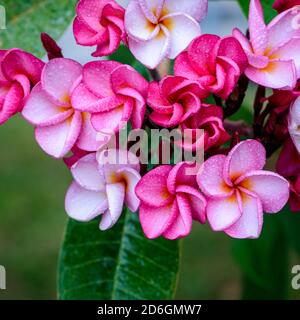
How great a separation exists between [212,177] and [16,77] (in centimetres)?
24

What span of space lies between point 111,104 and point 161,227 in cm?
14

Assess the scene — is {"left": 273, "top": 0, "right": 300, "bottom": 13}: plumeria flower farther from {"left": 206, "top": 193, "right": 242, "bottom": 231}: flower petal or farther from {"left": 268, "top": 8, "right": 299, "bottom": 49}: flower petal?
{"left": 206, "top": 193, "right": 242, "bottom": 231}: flower petal

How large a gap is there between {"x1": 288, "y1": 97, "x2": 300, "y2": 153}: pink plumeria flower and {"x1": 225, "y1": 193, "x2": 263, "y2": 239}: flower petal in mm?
78

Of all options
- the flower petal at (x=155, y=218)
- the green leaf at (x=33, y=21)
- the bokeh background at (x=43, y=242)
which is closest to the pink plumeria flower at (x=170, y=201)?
the flower petal at (x=155, y=218)

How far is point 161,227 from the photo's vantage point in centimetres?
89

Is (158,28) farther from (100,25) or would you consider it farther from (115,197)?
(115,197)

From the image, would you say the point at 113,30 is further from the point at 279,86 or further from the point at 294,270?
the point at 294,270

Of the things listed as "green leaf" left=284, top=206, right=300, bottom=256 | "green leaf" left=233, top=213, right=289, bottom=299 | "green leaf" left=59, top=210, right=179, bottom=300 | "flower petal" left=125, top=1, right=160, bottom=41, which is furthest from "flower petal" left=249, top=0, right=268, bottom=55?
"green leaf" left=233, top=213, right=289, bottom=299

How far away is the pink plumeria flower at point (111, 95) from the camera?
2.86ft

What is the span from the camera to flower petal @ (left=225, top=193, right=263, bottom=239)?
88cm

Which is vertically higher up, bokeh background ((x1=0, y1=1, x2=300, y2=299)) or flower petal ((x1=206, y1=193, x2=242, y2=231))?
flower petal ((x1=206, y1=193, x2=242, y2=231))

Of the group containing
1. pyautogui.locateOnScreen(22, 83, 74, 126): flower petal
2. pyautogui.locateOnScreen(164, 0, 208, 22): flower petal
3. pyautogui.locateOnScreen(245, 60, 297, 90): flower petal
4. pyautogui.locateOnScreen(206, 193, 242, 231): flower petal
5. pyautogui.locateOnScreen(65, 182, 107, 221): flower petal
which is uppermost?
pyautogui.locateOnScreen(164, 0, 208, 22): flower petal

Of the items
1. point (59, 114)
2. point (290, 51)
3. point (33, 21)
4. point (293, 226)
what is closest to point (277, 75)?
point (290, 51)
